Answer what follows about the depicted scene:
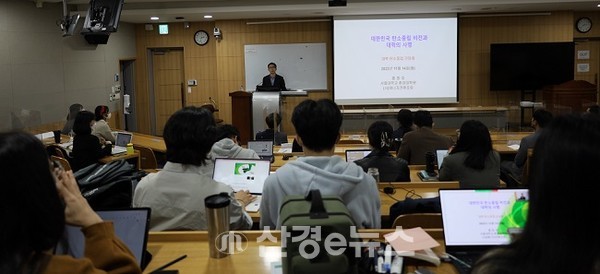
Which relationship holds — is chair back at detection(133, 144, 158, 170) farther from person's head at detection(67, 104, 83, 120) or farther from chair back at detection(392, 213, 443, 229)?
chair back at detection(392, 213, 443, 229)

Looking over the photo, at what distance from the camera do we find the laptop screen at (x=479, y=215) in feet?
7.16

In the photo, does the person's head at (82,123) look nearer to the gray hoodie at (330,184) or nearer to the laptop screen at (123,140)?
the laptop screen at (123,140)

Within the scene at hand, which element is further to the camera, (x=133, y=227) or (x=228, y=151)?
(x=228, y=151)

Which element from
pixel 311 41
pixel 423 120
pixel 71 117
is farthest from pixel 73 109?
pixel 423 120

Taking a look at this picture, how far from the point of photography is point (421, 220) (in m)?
2.55

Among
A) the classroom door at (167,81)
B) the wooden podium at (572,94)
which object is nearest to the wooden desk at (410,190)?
the wooden podium at (572,94)

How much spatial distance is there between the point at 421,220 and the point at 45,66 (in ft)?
24.6

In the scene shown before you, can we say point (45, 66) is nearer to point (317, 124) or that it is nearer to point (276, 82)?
point (276, 82)

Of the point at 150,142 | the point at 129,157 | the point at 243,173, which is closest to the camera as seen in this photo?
the point at 243,173

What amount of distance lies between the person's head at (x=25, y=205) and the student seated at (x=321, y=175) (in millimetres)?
1006

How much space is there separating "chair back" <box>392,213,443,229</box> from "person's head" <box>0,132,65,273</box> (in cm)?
167

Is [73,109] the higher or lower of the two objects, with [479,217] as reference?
higher

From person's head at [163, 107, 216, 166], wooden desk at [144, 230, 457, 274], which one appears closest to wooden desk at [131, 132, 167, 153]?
person's head at [163, 107, 216, 166]

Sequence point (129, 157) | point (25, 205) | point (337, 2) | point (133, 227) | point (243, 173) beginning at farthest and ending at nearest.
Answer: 1. point (337, 2)
2. point (129, 157)
3. point (243, 173)
4. point (133, 227)
5. point (25, 205)
